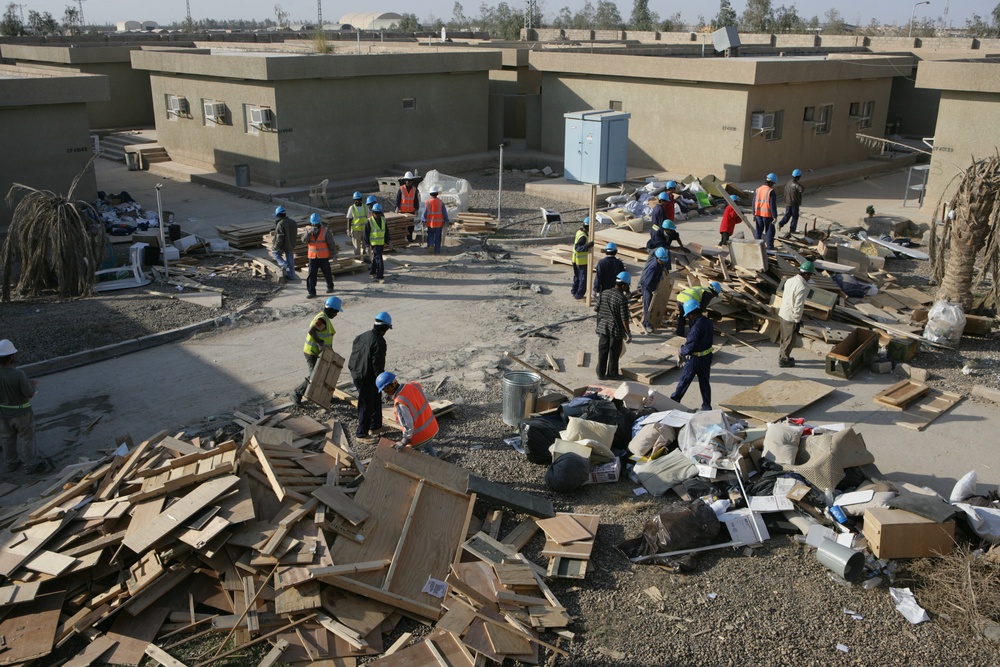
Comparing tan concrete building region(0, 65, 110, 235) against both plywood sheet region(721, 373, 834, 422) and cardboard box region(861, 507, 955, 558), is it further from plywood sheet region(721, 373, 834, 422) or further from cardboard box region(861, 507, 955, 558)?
cardboard box region(861, 507, 955, 558)

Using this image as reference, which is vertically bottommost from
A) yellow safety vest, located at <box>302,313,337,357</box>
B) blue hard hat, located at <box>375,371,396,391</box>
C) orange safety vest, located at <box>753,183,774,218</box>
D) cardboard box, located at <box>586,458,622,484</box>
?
cardboard box, located at <box>586,458,622,484</box>

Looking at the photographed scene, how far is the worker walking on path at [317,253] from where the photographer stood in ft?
50.9

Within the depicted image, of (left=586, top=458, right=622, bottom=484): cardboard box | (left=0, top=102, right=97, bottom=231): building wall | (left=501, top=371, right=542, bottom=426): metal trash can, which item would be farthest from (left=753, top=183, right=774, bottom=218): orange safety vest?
(left=0, top=102, right=97, bottom=231): building wall

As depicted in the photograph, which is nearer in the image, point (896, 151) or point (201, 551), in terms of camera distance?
point (201, 551)

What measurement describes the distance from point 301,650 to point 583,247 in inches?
390

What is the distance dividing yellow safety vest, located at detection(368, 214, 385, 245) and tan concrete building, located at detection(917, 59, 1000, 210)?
1283 cm

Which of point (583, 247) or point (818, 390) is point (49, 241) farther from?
point (818, 390)

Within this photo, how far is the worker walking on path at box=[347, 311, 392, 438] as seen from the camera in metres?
10.2

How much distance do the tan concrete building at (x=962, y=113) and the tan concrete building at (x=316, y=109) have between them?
1442 cm

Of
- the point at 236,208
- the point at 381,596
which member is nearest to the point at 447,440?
the point at 381,596

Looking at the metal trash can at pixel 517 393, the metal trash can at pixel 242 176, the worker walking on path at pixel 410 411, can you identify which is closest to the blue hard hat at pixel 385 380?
the worker walking on path at pixel 410 411

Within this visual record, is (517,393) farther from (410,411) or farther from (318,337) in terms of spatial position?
(318,337)

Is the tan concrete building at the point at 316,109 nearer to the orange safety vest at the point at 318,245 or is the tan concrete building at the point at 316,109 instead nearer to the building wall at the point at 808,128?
the building wall at the point at 808,128

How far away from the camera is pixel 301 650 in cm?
705
